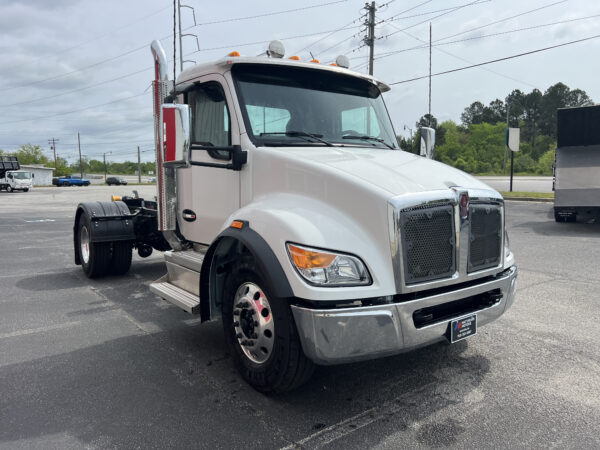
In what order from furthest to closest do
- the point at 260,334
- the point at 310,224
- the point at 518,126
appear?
the point at 518,126
the point at 260,334
the point at 310,224

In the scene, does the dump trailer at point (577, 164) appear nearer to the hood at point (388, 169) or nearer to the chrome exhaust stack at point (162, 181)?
the hood at point (388, 169)

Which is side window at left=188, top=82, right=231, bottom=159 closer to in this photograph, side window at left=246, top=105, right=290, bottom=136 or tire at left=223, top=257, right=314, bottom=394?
side window at left=246, top=105, right=290, bottom=136

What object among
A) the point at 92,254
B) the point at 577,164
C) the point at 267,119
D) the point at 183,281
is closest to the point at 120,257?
the point at 92,254

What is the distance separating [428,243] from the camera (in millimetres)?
2994

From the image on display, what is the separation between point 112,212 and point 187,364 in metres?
3.87

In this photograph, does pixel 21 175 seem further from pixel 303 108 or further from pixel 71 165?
pixel 71 165

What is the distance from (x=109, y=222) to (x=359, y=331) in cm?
523

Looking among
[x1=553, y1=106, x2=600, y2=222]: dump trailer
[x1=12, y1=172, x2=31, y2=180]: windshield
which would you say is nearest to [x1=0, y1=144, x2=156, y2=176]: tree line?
[x1=12, y1=172, x2=31, y2=180]: windshield

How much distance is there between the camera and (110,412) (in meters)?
3.08

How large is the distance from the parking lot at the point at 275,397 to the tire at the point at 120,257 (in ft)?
4.23

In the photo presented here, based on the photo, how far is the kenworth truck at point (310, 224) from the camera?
2.82 meters

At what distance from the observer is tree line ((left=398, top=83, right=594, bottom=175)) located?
89.7 metres

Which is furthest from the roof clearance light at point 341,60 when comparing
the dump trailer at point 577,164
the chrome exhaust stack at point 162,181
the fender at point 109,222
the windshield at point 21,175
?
the windshield at point 21,175

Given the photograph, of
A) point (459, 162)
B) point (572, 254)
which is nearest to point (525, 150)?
point (459, 162)
